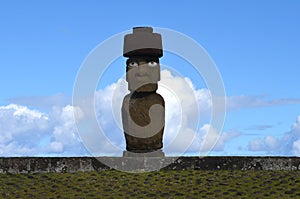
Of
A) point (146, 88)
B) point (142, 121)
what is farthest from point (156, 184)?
point (146, 88)

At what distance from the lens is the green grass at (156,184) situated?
15258 millimetres

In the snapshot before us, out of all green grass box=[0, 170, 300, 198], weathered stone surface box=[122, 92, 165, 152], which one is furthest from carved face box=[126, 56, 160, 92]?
green grass box=[0, 170, 300, 198]

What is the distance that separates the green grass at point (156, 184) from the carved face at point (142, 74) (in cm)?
275

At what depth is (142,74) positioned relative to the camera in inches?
715

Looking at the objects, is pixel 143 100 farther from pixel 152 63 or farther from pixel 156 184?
pixel 156 184

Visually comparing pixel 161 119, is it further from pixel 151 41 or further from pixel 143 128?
pixel 151 41

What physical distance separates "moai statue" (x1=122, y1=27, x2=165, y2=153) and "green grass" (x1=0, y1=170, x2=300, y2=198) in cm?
140

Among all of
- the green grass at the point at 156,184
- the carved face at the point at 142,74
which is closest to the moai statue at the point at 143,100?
the carved face at the point at 142,74

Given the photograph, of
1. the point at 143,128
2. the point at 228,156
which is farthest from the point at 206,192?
the point at 143,128

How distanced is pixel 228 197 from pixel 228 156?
109 inches

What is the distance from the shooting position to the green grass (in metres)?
15.3

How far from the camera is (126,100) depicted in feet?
60.1

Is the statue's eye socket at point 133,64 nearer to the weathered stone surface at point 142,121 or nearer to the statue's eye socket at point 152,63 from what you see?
the statue's eye socket at point 152,63

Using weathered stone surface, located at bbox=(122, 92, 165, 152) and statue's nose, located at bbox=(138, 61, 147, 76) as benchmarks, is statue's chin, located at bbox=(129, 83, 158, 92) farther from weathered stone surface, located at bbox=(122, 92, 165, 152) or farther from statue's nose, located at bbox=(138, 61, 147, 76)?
statue's nose, located at bbox=(138, 61, 147, 76)
